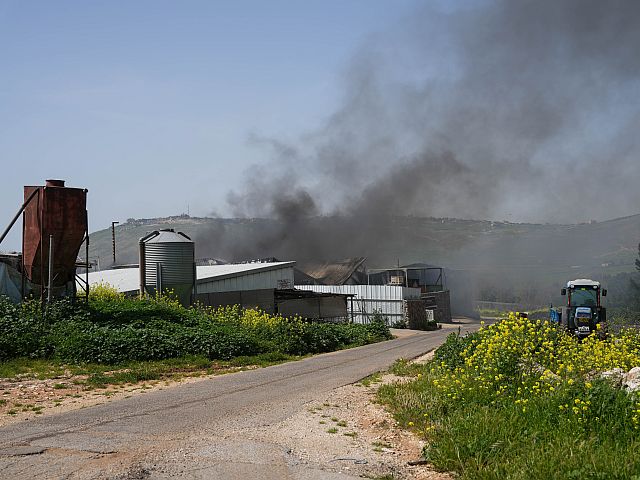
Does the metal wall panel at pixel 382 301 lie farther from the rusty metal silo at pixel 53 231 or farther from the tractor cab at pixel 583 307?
the rusty metal silo at pixel 53 231

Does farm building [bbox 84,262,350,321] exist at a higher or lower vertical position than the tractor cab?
higher

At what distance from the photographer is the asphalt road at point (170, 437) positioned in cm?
737

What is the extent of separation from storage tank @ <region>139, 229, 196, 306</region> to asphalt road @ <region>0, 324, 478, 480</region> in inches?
551

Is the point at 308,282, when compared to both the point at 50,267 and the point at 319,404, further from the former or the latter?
the point at 319,404

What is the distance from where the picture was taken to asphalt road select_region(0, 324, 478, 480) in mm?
7371

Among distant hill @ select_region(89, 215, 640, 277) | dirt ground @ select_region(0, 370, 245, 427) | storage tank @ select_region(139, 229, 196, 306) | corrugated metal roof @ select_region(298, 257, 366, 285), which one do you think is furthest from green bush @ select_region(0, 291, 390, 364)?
distant hill @ select_region(89, 215, 640, 277)

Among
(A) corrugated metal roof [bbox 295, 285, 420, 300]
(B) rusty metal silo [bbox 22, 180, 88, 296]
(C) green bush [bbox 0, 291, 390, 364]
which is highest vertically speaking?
(B) rusty metal silo [bbox 22, 180, 88, 296]

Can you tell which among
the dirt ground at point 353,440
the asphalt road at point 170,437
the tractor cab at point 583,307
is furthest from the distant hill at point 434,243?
the dirt ground at point 353,440

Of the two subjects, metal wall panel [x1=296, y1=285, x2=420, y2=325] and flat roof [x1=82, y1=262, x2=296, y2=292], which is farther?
metal wall panel [x1=296, y1=285, x2=420, y2=325]

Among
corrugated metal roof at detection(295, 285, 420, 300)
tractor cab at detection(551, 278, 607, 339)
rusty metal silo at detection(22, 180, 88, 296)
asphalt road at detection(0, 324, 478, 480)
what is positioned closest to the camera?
asphalt road at detection(0, 324, 478, 480)

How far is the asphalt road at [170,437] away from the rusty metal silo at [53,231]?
10112mm

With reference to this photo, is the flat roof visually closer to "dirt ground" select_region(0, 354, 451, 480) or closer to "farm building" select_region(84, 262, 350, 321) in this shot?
"farm building" select_region(84, 262, 350, 321)

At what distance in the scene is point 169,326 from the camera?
1972 centimetres

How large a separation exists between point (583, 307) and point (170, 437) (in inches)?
852
